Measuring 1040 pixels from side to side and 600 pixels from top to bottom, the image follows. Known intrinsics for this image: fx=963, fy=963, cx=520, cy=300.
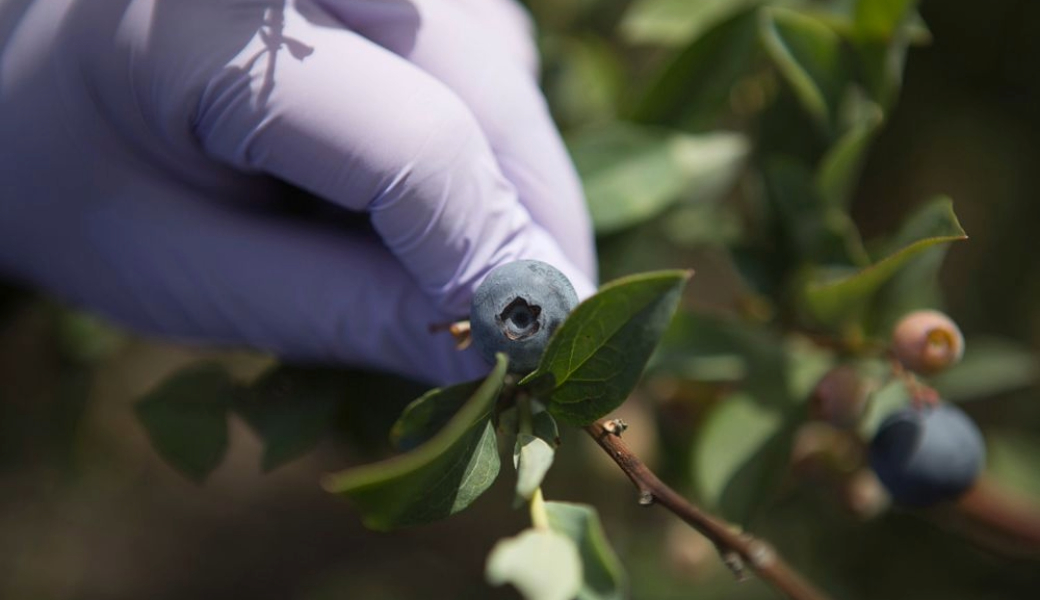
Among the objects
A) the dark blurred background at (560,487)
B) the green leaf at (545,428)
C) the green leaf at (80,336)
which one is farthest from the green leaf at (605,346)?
the green leaf at (80,336)

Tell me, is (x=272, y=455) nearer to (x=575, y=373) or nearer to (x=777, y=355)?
(x=575, y=373)

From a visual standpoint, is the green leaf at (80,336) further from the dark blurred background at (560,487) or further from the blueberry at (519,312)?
the blueberry at (519,312)

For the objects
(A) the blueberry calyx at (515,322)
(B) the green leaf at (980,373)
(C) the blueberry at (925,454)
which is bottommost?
(B) the green leaf at (980,373)

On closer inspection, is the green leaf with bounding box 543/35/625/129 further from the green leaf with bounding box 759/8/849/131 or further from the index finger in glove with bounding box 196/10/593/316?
the index finger in glove with bounding box 196/10/593/316

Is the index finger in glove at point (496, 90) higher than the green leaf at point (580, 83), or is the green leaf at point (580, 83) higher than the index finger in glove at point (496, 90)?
the index finger in glove at point (496, 90)

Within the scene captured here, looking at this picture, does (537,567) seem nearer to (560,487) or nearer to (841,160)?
(841,160)

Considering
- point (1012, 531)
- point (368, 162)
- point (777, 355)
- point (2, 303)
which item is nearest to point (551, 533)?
point (368, 162)

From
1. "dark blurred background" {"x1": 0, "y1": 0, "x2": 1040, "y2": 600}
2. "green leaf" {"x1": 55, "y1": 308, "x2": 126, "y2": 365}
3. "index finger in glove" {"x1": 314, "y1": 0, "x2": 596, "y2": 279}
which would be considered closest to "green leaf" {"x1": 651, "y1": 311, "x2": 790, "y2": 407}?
"index finger in glove" {"x1": 314, "y1": 0, "x2": 596, "y2": 279}
